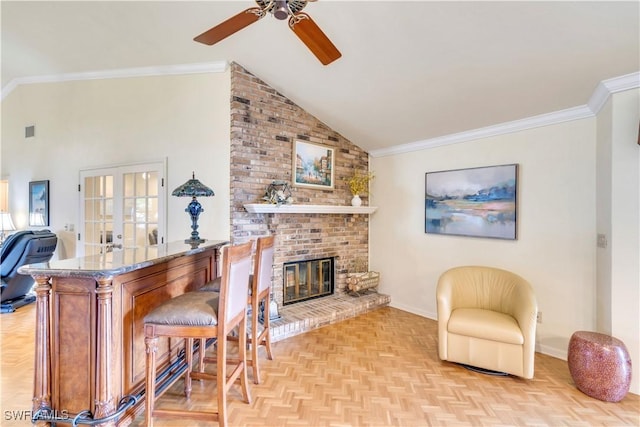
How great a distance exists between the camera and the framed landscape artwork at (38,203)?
477 centimetres

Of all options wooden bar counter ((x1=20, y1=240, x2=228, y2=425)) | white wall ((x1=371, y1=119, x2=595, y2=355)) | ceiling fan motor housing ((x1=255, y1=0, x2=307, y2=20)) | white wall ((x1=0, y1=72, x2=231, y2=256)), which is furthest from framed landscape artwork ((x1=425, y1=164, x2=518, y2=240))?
wooden bar counter ((x1=20, y1=240, x2=228, y2=425))

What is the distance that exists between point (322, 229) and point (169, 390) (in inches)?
99.0

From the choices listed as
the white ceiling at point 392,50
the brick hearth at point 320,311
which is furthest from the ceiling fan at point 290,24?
the brick hearth at point 320,311

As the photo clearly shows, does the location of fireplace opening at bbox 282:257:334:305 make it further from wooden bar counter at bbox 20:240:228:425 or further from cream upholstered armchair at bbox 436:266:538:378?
wooden bar counter at bbox 20:240:228:425

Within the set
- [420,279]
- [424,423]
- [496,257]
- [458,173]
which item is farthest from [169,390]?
[458,173]

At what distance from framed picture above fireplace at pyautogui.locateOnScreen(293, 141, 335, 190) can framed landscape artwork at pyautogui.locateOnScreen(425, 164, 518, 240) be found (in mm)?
1345

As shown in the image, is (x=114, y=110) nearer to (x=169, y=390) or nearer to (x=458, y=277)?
(x=169, y=390)

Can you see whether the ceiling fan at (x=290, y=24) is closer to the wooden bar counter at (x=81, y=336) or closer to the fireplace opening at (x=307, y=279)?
the wooden bar counter at (x=81, y=336)

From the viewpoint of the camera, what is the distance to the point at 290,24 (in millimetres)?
1750

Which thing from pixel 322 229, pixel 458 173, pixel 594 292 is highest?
pixel 458 173

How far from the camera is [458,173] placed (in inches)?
140

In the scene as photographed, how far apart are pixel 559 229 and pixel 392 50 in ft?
7.62

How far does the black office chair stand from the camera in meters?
3.85

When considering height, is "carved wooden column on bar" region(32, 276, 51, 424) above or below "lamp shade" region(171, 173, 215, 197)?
below
